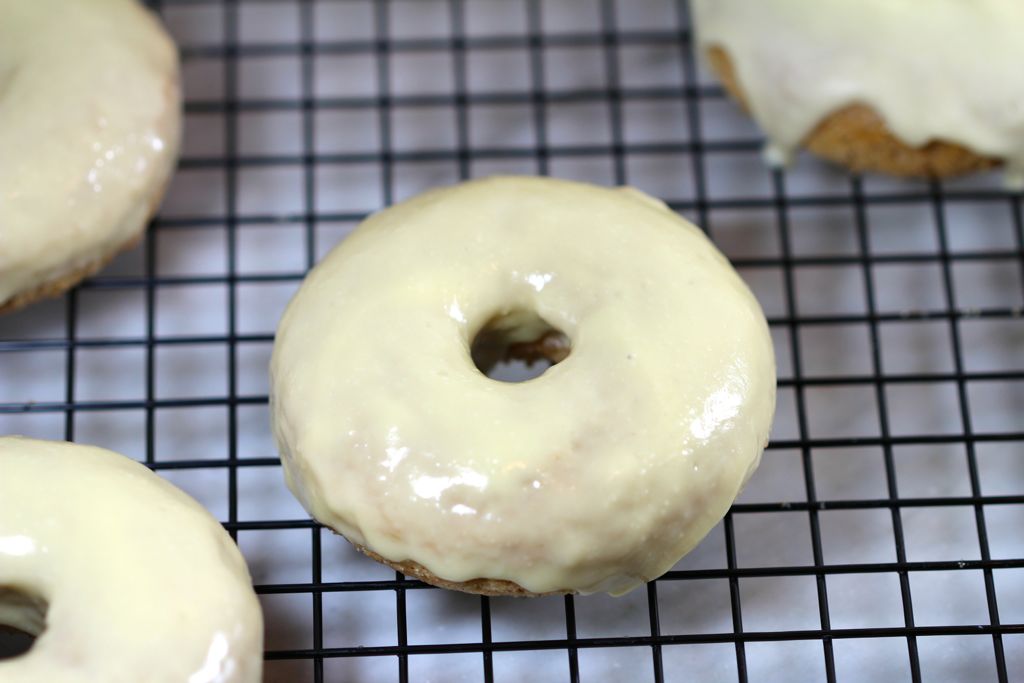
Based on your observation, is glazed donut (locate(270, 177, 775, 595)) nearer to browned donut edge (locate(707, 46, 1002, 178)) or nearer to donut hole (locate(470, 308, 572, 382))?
donut hole (locate(470, 308, 572, 382))

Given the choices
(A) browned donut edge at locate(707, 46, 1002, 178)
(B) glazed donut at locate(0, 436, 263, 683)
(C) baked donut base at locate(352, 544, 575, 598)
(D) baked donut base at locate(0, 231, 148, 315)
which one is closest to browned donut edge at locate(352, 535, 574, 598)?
(C) baked donut base at locate(352, 544, 575, 598)

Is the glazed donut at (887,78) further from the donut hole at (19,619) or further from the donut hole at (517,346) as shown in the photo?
the donut hole at (19,619)

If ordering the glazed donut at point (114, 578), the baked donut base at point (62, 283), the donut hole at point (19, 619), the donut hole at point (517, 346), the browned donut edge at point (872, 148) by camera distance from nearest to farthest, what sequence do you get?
the glazed donut at point (114, 578) → the donut hole at point (19, 619) → the donut hole at point (517, 346) → the baked donut base at point (62, 283) → the browned donut edge at point (872, 148)

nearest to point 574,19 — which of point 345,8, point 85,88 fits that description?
point 345,8

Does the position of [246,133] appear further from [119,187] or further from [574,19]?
[574,19]

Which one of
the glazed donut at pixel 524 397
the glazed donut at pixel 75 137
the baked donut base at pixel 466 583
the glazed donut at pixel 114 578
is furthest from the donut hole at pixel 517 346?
the glazed donut at pixel 75 137

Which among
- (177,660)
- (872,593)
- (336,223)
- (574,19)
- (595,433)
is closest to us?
(177,660)
